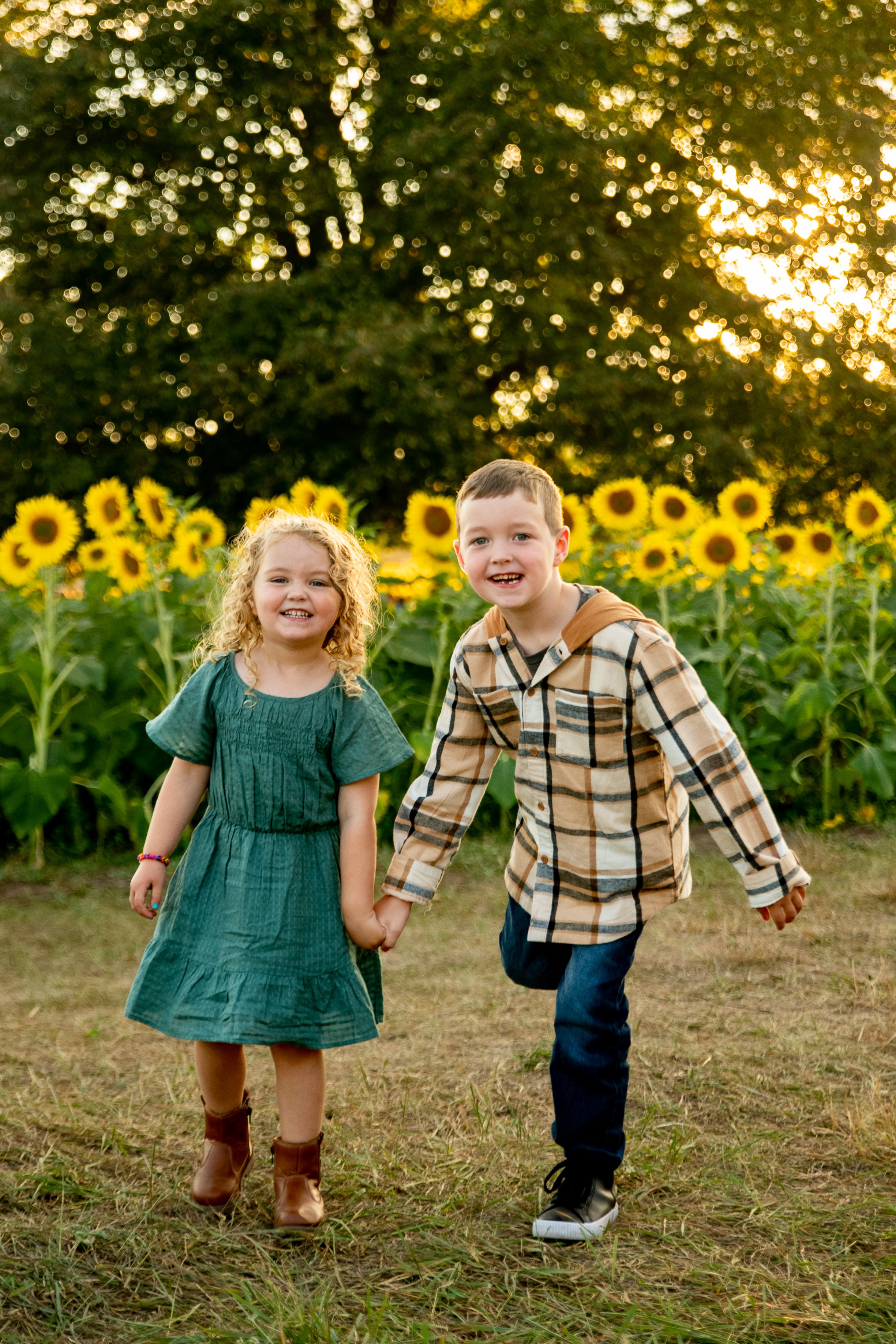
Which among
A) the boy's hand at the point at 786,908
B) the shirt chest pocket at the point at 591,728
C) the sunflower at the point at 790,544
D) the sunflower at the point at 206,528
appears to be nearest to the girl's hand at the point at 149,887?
the shirt chest pocket at the point at 591,728

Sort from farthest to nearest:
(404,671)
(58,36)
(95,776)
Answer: (58,36) → (404,671) → (95,776)

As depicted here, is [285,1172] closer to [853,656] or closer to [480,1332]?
[480,1332]

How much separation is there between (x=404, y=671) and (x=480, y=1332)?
3969 millimetres

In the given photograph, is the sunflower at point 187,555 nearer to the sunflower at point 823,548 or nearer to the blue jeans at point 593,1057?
the sunflower at point 823,548

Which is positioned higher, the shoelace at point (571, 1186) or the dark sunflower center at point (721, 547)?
the dark sunflower center at point (721, 547)

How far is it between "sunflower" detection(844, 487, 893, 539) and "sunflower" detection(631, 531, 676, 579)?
2.98ft

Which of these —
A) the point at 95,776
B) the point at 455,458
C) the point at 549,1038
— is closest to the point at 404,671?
the point at 95,776

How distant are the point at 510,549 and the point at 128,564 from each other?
3.58 m

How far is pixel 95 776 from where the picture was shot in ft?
17.4

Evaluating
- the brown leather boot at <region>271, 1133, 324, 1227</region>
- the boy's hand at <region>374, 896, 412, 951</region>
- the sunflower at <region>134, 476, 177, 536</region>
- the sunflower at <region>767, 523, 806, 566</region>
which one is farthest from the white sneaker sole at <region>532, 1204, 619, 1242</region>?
the sunflower at <region>767, 523, 806, 566</region>

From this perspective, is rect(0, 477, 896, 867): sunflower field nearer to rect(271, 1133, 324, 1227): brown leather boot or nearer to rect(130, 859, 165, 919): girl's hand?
rect(130, 859, 165, 919): girl's hand

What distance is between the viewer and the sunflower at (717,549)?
5730mm

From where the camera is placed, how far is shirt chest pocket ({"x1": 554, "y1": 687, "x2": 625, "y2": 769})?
7.39 ft

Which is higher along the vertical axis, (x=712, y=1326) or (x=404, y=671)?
(x=404, y=671)
